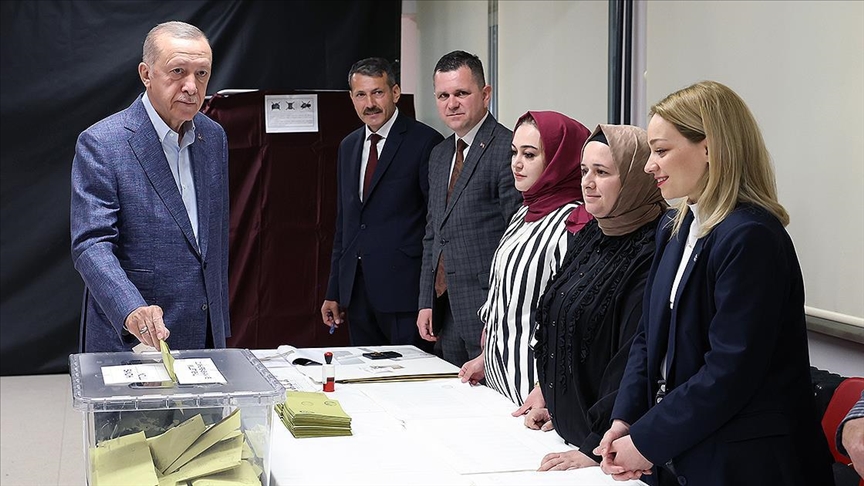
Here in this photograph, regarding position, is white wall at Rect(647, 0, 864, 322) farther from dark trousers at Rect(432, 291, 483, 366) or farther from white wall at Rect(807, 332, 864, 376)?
dark trousers at Rect(432, 291, 483, 366)

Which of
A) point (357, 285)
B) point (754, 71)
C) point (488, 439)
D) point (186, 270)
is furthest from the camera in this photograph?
point (357, 285)

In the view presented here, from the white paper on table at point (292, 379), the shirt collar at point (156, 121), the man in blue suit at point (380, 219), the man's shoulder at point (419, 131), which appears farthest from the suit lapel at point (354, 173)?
the shirt collar at point (156, 121)

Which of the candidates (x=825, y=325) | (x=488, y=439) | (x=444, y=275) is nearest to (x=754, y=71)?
(x=825, y=325)

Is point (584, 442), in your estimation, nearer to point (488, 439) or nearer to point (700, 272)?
point (488, 439)

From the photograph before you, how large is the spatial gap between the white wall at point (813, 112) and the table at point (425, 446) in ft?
3.12

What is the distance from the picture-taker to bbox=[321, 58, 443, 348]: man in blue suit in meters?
4.04

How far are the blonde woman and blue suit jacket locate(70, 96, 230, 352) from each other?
4.17 ft

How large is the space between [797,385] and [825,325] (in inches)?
40.3

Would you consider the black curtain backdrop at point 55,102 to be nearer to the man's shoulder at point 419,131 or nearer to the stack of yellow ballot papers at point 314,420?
the man's shoulder at point 419,131

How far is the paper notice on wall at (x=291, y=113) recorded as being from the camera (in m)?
5.55

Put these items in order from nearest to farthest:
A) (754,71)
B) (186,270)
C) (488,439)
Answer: (488,439), (186,270), (754,71)

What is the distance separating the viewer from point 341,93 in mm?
5629

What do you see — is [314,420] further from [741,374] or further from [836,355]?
[836,355]

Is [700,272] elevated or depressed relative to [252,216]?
elevated
